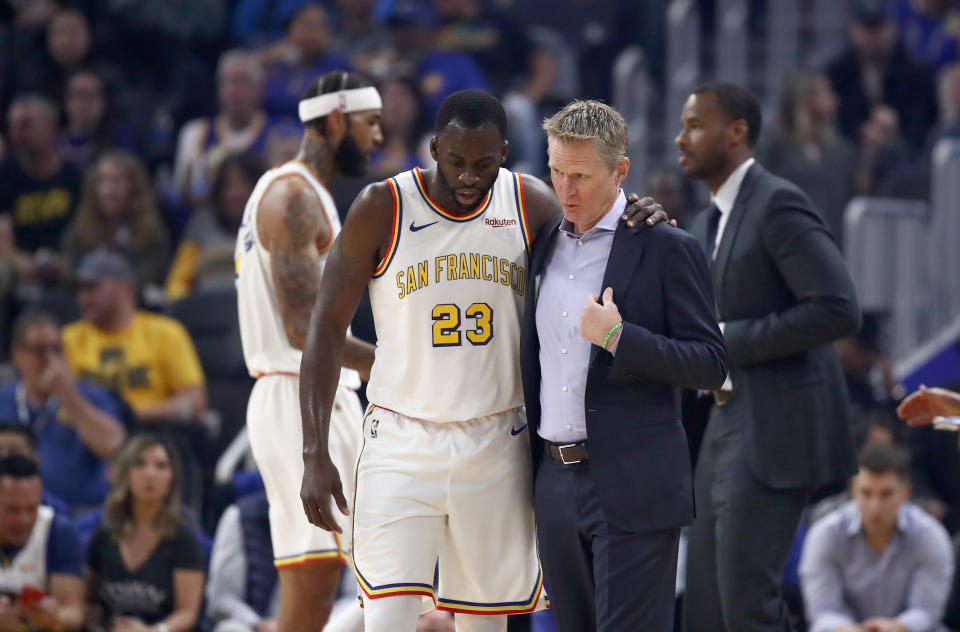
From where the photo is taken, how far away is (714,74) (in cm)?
1323

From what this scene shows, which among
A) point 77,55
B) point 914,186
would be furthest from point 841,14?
point 77,55

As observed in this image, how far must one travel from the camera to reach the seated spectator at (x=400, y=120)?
1082 cm

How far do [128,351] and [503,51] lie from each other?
506cm

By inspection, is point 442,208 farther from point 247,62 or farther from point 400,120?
point 247,62

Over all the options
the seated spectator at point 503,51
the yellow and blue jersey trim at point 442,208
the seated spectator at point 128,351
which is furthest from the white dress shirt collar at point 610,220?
the seated spectator at point 503,51

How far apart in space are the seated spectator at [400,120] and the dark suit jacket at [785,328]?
566 cm

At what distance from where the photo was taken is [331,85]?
18.1ft

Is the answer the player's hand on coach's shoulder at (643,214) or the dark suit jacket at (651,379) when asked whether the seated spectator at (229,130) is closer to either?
the player's hand on coach's shoulder at (643,214)

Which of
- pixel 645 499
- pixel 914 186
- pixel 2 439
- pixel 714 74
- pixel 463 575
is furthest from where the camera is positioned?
pixel 714 74

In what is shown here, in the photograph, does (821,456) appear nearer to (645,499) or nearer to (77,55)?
(645,499)

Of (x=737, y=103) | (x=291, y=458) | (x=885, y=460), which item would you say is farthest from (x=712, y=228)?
(x=885, y=460)

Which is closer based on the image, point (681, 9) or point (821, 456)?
point (821, 456)

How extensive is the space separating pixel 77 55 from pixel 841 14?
7.03m

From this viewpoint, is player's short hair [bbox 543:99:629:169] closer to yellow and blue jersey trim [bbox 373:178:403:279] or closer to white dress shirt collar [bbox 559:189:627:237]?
white dress shirt collar [bbox 559:189:627:237]
